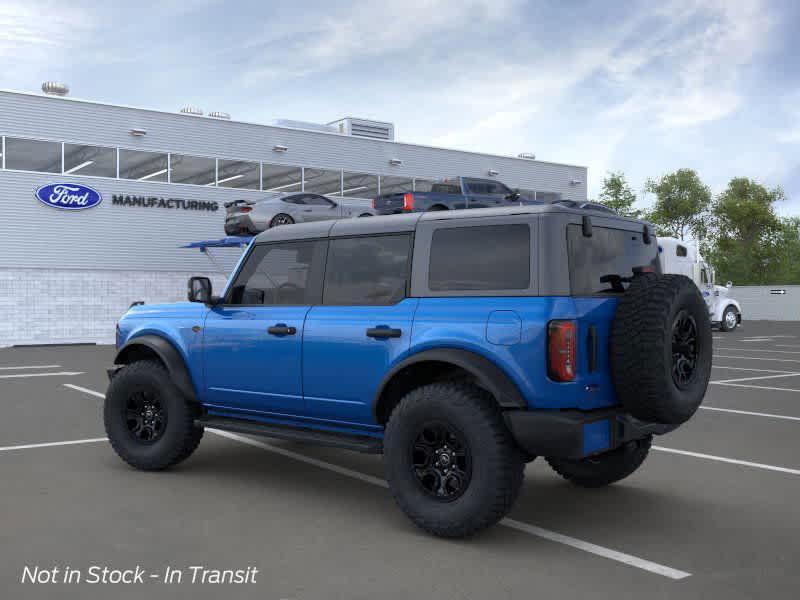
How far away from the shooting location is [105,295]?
1115 inches

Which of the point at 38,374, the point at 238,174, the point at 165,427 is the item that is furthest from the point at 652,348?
the point at 238,174

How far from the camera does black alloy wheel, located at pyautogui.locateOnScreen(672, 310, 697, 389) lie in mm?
4934

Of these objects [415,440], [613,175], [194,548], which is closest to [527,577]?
[415,440]

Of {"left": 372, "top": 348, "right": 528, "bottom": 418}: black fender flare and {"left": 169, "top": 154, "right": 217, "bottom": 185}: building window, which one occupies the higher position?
{"left": 169, "top": 154, "right": 217, "bottom": 185}: building window

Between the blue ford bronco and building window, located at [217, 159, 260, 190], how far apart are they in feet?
81.8

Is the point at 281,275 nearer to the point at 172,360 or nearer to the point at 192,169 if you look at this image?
the point at 172,360

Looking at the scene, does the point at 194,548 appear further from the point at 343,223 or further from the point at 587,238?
the point at 587,238

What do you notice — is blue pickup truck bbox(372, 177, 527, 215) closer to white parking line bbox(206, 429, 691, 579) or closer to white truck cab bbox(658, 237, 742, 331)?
white truck cab bbox(658, 237, 742, 331)

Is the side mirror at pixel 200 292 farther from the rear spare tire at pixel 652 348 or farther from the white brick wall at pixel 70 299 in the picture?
the white brick wall at pixel 70 299

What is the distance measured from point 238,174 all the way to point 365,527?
27.0 m

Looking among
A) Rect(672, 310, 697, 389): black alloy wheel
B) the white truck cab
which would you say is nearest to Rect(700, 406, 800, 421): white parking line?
Rect(672, 310, 697, 389): black alloy wheel

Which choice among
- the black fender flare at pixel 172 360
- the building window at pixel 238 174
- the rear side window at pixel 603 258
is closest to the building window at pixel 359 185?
the building window at pixel 238 174

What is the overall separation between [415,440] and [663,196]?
72521mm

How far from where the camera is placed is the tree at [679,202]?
72125 millimetres
